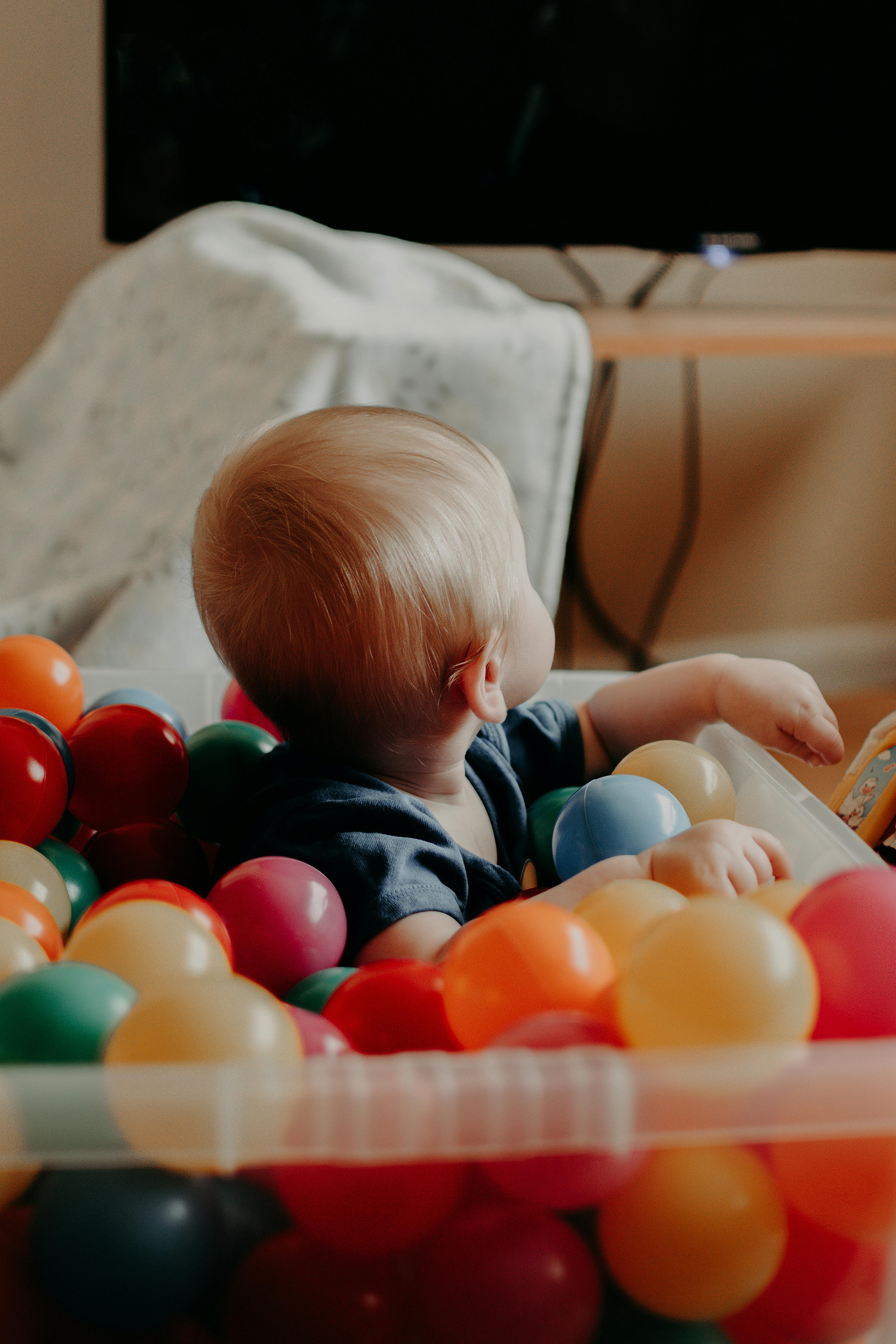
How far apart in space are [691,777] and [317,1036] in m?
0.38

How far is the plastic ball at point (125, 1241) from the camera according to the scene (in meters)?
0.32

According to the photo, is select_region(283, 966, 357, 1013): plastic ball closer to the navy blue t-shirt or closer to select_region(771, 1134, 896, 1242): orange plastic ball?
the navy blue t-shirt

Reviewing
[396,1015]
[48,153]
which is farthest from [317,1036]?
[48,153]

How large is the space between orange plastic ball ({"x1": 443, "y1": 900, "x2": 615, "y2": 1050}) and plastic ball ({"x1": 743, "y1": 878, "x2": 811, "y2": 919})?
0.26 feet

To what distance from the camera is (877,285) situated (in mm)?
1807

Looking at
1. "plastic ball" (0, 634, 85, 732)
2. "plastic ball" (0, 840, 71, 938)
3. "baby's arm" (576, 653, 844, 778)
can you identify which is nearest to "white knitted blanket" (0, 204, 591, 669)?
"plastic ball" (0, 634, 85, 732)

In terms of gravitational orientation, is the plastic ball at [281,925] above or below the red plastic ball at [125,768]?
above

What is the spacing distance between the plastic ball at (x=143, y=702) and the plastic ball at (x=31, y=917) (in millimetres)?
288

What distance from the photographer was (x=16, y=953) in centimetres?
47

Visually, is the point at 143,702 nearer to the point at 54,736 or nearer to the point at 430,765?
the point at 54,736

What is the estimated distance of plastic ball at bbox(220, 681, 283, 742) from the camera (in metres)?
0.90

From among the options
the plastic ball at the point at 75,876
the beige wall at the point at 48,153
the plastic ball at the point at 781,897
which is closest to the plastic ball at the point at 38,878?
the plastic ball at the point at 75,876

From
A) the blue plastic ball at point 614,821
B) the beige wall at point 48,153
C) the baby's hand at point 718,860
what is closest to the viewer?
the baby's hand at point 718,860

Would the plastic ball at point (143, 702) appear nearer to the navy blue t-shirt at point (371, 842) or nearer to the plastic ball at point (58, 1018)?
the navy blue t-shirt at point (371, 842)
